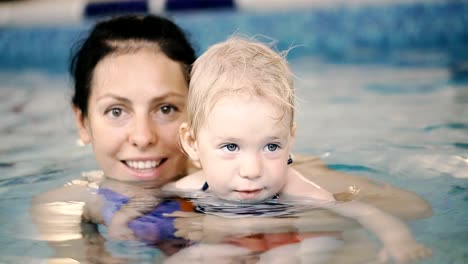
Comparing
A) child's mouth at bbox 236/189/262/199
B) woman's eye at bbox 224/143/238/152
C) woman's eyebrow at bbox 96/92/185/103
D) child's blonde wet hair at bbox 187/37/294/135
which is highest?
child's blonde wet hair at bbox 187/37/294/135

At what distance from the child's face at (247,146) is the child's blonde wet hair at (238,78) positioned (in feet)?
0.08

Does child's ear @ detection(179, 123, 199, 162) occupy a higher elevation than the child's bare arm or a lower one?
higher

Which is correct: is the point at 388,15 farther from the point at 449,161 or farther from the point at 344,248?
the point at 344,248

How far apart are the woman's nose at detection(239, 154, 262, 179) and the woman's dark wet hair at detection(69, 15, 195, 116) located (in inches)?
26.0

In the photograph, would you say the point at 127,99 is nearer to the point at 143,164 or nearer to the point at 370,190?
the point at 143,164

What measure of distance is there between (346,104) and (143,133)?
2145mm

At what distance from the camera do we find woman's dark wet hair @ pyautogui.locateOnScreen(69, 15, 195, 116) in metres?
2.57

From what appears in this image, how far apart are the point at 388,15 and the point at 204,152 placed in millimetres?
4510

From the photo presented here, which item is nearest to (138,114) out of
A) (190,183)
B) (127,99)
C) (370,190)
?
(127,99)

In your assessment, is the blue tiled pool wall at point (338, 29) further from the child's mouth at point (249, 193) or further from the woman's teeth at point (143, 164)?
the child's mouth at point (249, 193)

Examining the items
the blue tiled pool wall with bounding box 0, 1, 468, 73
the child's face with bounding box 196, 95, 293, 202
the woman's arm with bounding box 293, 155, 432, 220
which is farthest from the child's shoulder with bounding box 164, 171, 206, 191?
the blue tiled pool wall with bounding box 0, 1, 468, 73

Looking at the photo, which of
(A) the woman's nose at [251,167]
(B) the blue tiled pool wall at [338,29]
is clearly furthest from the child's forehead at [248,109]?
(B) the blue tiled pool wall at [338,29]

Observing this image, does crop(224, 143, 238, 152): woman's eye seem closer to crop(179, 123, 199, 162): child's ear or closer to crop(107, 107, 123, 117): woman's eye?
crop(179, 123, 199, 162): child's ear

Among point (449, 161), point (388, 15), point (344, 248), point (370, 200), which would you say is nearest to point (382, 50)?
point (388, 15)
